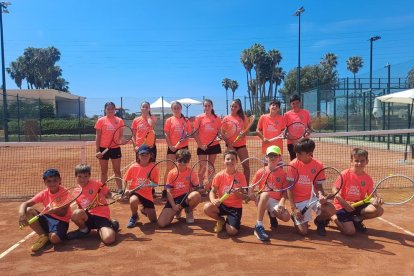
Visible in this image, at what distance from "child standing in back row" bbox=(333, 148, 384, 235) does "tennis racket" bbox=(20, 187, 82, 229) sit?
3399mm

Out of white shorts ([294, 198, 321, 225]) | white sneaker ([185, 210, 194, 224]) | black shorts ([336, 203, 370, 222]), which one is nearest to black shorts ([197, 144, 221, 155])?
white sneaker ([185, 210, 194, 224])

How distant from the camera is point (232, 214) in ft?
16.7

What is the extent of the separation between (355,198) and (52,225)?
13.1ft

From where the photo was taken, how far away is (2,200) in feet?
24.1

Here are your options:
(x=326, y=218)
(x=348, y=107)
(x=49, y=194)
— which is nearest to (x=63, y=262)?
(x=49, y=194)

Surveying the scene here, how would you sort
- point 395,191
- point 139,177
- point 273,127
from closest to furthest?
point 139,177 < point 273,127 < point 395,191

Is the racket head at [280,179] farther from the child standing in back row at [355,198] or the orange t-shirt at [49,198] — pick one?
the orange t-shirt at [49,198]

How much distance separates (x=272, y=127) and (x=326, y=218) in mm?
2100

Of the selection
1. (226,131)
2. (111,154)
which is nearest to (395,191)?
(226,131)

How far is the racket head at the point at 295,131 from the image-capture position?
21.8ft

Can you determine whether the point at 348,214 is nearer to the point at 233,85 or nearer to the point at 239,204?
the point at 239,204

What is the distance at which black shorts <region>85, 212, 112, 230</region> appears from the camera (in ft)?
16.2

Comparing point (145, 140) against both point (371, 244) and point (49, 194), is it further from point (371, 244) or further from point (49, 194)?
point (371, 244)

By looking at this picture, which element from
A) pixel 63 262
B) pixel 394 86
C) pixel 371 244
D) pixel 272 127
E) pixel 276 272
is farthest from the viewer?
pixel 394 86
